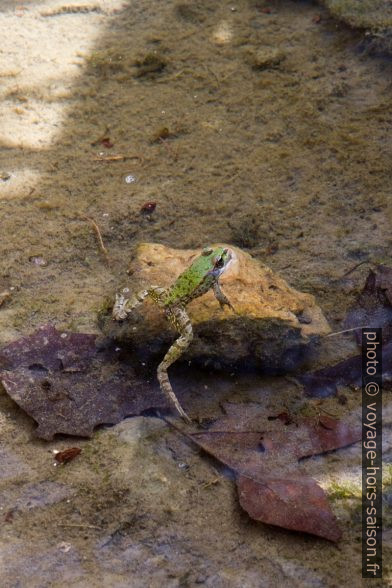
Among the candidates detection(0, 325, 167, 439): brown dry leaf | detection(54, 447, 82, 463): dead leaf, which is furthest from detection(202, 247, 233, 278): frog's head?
detection(54, 447, 82, 463): dead leaf

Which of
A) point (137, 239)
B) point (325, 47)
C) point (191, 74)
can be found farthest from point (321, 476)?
point (325, 47)

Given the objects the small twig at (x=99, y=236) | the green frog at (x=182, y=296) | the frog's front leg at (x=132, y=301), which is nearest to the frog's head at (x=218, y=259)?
the green frog at (x=182, y=296)

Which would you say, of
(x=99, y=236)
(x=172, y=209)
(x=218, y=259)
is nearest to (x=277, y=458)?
(x=218, y=259)

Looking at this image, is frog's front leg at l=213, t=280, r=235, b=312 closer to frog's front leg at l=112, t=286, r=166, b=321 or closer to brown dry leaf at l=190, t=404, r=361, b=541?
frog's front leg at l=112, t=286, r=166, b=321

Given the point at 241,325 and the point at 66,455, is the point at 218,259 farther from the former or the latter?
the point at 66,455

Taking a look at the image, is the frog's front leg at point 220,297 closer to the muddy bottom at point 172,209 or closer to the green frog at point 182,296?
the green frog at point 182,296

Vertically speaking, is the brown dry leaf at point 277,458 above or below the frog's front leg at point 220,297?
below
